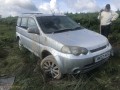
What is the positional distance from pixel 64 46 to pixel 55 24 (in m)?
1.72

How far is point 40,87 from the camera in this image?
21.4ft

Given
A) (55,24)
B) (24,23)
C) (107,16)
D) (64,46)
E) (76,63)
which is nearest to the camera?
(76,63)

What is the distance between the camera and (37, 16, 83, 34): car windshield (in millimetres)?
7951

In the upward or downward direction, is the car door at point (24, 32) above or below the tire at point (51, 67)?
above

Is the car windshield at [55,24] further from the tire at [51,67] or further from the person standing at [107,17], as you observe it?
the person standing at [107,17]

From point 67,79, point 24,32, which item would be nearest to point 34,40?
point 24,32

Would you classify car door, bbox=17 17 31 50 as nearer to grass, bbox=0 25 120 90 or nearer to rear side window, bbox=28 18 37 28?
rear side window, bbox=28 18 37 28

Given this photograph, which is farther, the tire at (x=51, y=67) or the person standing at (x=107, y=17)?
the person standing at (x=107, y=17)

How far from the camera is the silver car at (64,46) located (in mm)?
6605

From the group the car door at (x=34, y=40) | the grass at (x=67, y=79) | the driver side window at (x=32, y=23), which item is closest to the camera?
the grass at (x=67, y=79)

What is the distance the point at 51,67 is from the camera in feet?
23.5

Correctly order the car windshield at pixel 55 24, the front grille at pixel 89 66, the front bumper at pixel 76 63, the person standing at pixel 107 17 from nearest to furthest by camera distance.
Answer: the front bumper at pixel 76 63 < the front grille at pixel 89 66 < the car windshield at pixel 55 24 < the person standing at pixel 107 17

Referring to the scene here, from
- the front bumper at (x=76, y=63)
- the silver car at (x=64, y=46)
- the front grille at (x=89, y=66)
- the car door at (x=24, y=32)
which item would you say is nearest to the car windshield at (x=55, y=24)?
the silver car at (x=64, y=46)

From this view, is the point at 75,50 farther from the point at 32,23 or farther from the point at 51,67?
the point at 32,23
